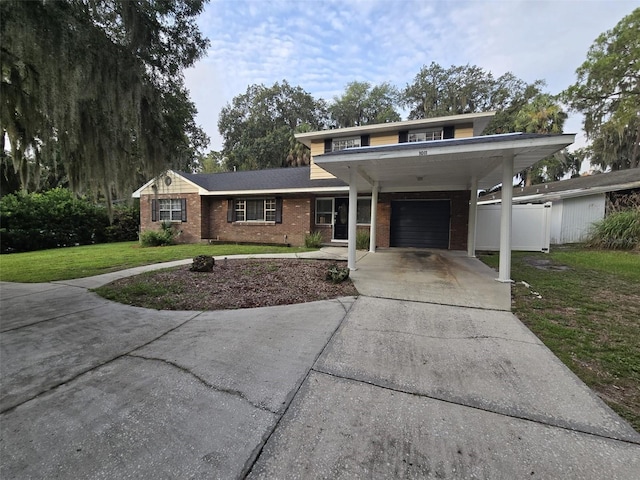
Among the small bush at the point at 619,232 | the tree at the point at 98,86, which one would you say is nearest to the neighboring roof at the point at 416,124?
the small bush at the point at 619,232

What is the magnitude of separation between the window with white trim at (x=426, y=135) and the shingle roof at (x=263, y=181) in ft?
11.3

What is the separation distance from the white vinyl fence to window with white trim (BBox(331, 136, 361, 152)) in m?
5.72

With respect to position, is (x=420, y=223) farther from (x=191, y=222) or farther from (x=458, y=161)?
(x=191, y=222)

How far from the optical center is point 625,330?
11.8 feet

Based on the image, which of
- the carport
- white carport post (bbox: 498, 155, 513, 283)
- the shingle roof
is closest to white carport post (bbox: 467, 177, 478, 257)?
the carport

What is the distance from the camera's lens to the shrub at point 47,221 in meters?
12.1

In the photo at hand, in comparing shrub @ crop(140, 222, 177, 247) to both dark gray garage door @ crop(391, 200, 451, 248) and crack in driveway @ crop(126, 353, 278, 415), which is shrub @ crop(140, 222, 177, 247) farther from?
crack in driveway @ crop(126, 353, 278, 415)

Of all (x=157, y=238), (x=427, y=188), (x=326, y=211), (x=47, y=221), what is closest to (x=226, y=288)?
(x=326, y=211)

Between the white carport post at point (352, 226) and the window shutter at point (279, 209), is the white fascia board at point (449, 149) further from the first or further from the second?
the window shutter at point (279, 209)

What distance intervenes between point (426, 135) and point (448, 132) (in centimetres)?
80

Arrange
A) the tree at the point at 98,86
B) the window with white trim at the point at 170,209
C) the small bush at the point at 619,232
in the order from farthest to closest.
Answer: the window with white trim at the point at 170,209 → the small bush at the point at 619,232 → the tree at the point at 98,86

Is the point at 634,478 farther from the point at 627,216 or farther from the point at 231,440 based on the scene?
the point at 627,216

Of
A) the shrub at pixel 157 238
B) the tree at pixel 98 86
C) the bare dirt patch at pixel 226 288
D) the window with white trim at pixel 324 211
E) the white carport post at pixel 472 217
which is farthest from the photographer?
the shrub at pixel 157 238

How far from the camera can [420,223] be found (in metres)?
11.9
